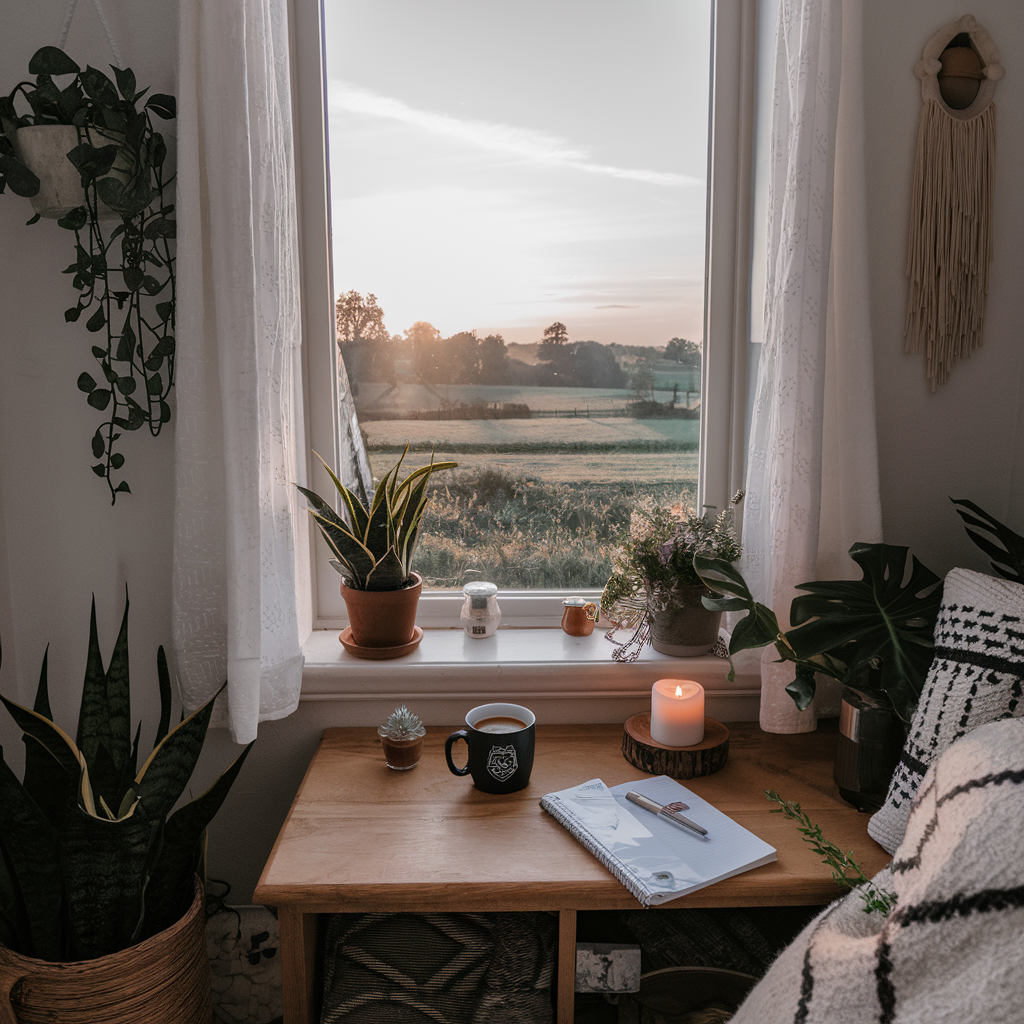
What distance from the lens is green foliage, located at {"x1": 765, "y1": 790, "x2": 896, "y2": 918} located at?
0.90 meters

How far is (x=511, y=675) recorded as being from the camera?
1484mm

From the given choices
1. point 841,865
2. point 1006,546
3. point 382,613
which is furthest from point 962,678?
point 382,613

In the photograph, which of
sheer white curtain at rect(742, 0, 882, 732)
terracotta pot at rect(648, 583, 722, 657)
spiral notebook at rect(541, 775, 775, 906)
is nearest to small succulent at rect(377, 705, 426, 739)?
spiral notebook at rect(541, 775, 775, 906)

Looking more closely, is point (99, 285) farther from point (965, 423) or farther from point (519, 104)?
point (965, 423)

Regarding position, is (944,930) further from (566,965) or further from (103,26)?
(103,26)

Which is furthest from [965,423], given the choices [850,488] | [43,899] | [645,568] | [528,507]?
[43,899]

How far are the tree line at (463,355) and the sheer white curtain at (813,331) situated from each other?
0.34m

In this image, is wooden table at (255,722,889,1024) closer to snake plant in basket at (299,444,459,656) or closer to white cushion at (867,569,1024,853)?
white cushion at (867,569,1024,853)

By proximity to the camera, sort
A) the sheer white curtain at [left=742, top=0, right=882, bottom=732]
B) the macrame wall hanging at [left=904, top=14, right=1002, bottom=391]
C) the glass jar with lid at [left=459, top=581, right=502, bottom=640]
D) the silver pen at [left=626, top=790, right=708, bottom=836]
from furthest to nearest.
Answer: the glass jar with lid at [left=459, top=581, right=502, bottom=640] → the macrame wall hanging at [left=904, top=14, right=1002, bottom=391] → the sheer white curtain at [left=742, top=0, right=882, bottom=732] → the silver pen at [left=626, top=790, right=708, bottom=836]

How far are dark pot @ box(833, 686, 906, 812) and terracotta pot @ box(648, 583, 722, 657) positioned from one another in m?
0.33

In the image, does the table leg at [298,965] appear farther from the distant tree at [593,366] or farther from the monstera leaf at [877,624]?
the distant tree at [593,366]

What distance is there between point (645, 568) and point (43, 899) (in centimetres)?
106

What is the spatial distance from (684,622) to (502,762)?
1.53 ft

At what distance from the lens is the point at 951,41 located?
54.6 inches
